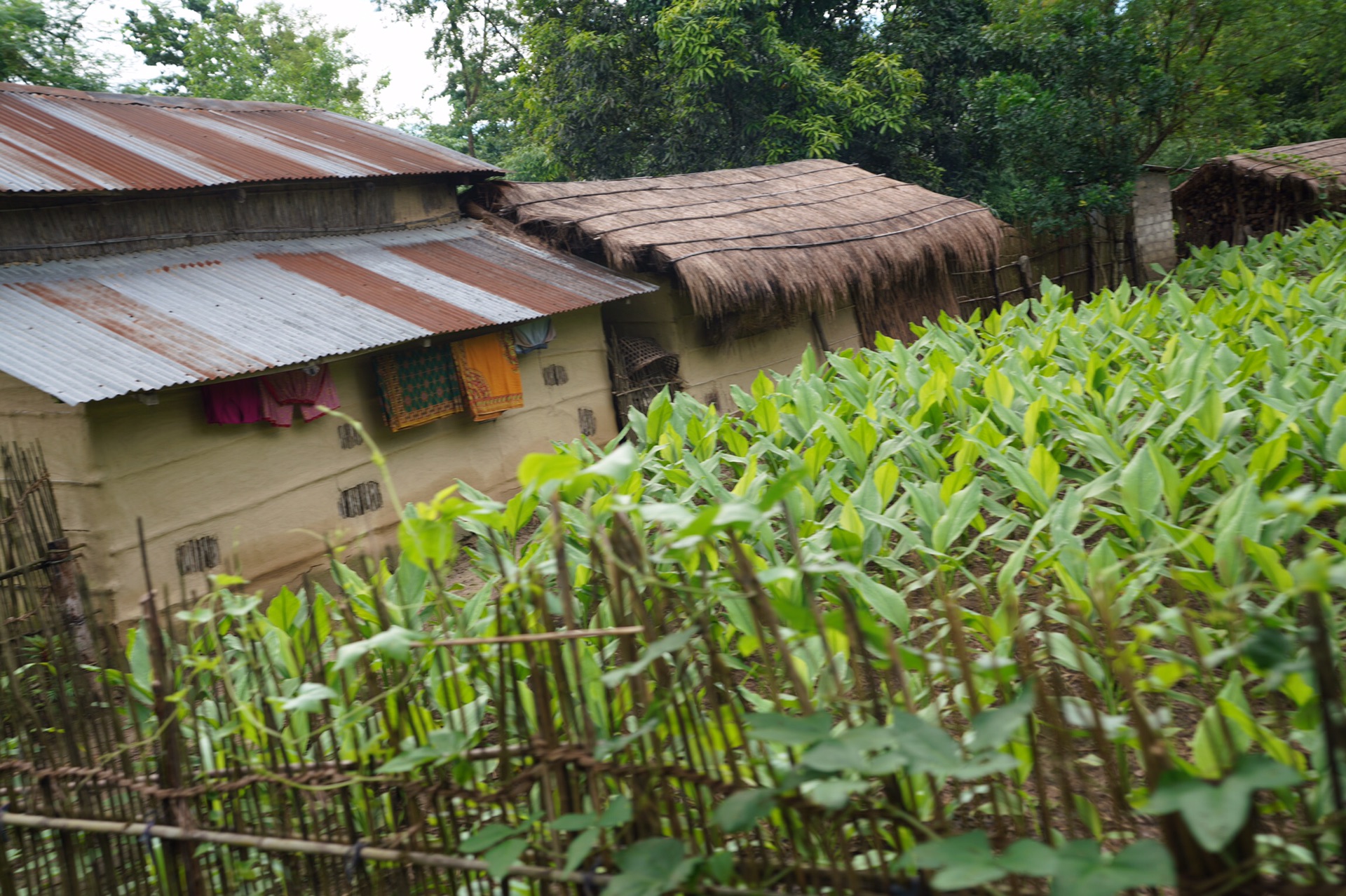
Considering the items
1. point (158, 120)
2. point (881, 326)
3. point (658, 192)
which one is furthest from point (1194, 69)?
point (158, 120)

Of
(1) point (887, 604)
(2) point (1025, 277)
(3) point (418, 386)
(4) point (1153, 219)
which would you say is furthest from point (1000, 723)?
(4) point (1153, 219)

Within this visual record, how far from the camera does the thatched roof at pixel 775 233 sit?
28.2 feet

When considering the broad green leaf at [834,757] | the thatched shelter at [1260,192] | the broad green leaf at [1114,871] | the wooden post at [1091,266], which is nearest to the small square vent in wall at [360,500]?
the broad green leaf at [834,757]

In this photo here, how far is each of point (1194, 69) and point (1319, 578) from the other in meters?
16.8

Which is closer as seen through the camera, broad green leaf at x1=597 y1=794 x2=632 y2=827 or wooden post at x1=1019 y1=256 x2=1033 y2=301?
broad green leaf at x1=597 y1=794 x2=632 y2=827

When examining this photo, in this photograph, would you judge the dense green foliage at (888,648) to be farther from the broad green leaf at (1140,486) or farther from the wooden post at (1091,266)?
the wooden post at (1091,266)

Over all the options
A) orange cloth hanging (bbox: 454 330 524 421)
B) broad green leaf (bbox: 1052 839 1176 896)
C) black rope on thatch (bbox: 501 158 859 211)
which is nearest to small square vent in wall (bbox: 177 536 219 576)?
orange cloth hanging (bbox: 454 330 524 421)

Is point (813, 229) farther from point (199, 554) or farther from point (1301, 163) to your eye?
point (1301, 163)

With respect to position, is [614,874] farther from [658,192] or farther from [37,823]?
[658,192]

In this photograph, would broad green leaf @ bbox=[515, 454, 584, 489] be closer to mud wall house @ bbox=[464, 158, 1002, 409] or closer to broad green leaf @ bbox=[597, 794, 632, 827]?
broad green leaf @ bbox=[597, 794, 632, 827]

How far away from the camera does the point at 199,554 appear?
17.7ft

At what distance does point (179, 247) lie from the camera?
6957mm

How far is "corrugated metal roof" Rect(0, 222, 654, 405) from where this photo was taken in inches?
190

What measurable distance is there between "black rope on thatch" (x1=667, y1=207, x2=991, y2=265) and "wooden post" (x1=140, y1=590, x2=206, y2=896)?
6.81 meters
